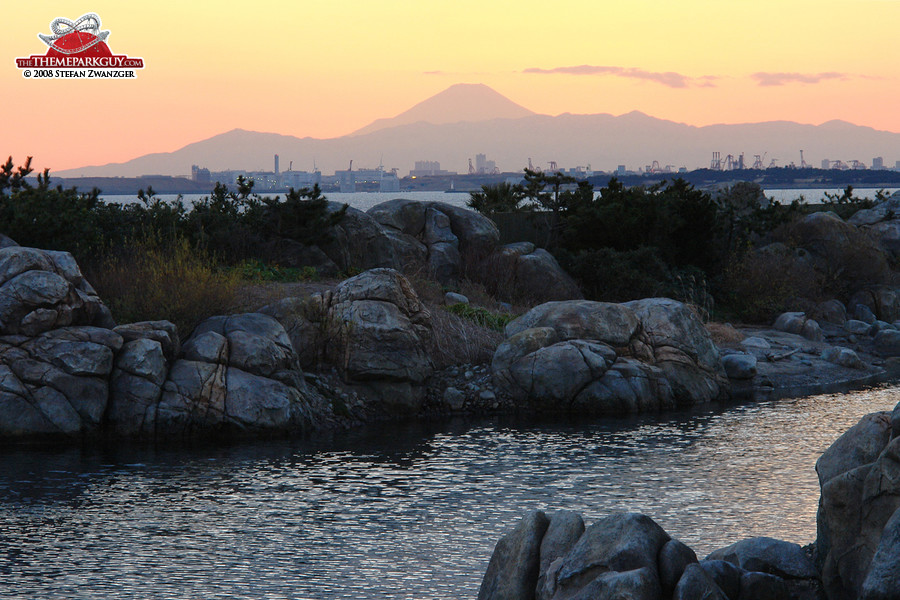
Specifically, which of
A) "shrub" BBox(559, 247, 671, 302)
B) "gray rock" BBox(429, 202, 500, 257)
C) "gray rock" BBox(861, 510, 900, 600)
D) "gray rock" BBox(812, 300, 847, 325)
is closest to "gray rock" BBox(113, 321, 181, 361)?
"gray rock" BBox(861, 510, 900, 600)

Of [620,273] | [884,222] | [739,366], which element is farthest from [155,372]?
[884,222]

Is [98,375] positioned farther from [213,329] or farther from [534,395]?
[534,395]

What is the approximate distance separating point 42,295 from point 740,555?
46.9 feet

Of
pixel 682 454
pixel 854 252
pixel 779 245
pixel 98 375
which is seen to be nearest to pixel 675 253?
pixel 779 245

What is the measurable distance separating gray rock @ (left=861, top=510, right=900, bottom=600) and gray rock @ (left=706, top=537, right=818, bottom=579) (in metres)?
1.87

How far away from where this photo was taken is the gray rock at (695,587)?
348 inches

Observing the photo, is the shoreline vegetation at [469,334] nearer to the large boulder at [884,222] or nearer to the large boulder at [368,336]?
the large boulder at [368,336]

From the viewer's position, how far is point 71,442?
19.2 meters

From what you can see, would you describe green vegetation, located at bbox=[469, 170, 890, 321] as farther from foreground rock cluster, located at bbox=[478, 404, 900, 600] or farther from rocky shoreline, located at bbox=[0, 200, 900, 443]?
foreground rock cluster, located at bbox=[478, 404, 900, 600]

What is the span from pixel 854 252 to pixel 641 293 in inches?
397

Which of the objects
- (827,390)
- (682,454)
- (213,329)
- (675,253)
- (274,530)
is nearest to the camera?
(274,530)

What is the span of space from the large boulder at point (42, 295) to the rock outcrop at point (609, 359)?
909 centimetres

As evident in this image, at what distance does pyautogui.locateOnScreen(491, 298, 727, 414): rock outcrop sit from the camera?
2338 centimetres

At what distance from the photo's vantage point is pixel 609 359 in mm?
23906
